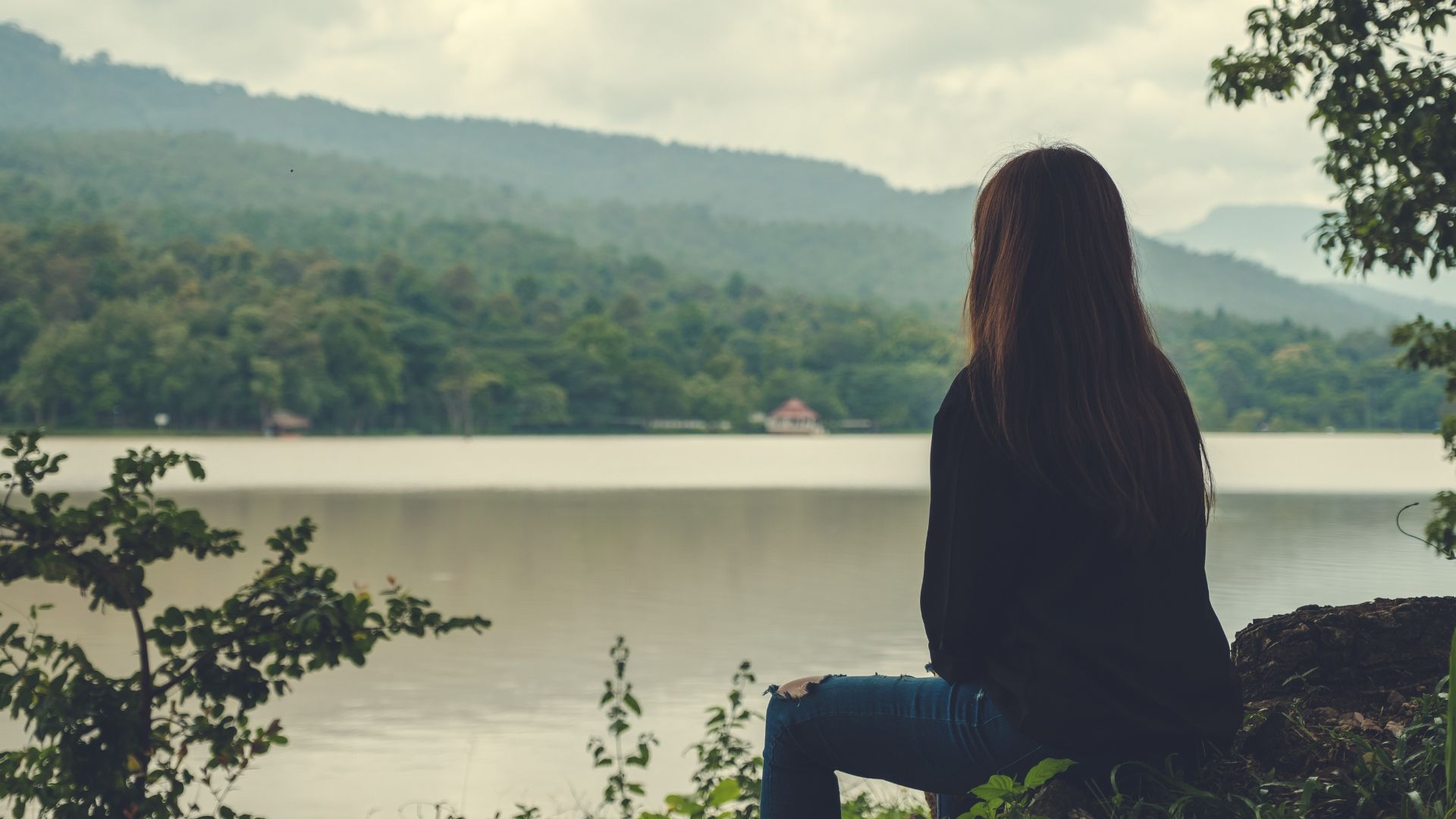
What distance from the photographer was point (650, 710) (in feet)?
22.0

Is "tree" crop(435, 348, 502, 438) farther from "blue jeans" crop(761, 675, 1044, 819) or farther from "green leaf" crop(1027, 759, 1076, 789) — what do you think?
"green leaf" crop(1027, 759, 1076, 789)

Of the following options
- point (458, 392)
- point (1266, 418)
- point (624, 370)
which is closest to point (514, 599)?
point (458, 392)

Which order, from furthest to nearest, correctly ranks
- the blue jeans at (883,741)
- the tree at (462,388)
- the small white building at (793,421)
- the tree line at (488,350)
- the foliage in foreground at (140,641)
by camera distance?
the small white building at (793,421), the tree at (462,388), the tree line at (488,350), the foliage in foreground at (140,641), the blue jeans at (883,741)

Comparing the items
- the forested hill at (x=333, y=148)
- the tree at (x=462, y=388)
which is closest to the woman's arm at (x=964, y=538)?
the tree at (x=462, y=388)

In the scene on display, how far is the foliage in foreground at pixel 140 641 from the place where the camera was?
9.06 ft

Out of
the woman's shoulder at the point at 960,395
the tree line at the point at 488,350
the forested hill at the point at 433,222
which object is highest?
the forested hill at the point at 433,222

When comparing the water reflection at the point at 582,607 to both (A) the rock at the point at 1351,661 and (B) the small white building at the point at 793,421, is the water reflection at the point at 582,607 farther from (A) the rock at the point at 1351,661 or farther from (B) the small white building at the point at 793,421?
(B) the small white building at the point at 793,421

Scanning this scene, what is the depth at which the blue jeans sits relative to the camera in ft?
6.34

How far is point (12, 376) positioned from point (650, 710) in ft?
225

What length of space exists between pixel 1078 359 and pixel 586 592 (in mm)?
9559

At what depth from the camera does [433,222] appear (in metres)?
123

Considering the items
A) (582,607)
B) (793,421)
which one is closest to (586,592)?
(582,607)

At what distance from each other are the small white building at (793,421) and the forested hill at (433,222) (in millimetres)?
25540

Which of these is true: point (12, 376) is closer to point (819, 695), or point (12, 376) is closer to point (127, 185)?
point (127, 185)
